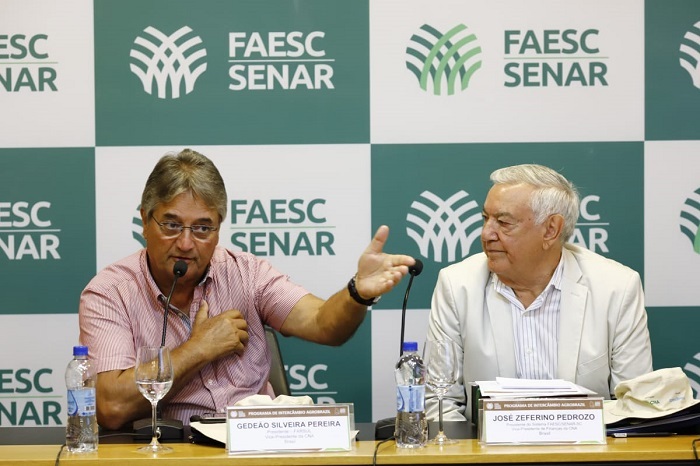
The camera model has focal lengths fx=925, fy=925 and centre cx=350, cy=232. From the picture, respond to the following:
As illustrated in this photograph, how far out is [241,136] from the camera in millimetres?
3746

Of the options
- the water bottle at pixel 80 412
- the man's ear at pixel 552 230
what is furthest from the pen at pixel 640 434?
the water bottle at pixel 80 412

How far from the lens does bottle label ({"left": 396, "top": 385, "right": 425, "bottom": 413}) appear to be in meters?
2.24

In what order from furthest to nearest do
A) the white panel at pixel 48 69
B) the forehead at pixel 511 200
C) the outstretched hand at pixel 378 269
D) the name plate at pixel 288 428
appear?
1. the white panel at pixel 48 69
2. the forehead at pixel 511 200
3. the outstretched hand at pixel 378 269
4. the name plate at pixel 288 428

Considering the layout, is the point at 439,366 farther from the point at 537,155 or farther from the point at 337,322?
the point at 537,155

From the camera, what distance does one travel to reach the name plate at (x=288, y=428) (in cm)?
219

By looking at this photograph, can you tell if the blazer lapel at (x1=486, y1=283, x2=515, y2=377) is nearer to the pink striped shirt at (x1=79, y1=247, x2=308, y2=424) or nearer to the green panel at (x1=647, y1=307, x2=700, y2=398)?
the pink striped shirt at (x1=79, y1=247, x2=308, y2=424)

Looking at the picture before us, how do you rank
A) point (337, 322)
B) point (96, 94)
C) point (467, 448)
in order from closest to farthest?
point (467, 448) < point (337, 322) < point (96, 94)

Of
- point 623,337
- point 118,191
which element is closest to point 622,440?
point 623,337

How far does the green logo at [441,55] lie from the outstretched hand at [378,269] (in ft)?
4.09

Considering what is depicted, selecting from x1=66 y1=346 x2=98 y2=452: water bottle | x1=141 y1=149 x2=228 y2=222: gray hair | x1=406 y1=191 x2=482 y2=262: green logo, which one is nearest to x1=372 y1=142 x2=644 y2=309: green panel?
x1=406 y1=191 x2=482 y2=262: green logo

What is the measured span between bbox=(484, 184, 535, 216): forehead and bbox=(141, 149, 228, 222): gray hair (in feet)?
3.03

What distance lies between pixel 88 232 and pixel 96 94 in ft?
1.83

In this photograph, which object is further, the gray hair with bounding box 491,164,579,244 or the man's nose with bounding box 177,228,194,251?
the gray hair with bounding box 491,164,579,244

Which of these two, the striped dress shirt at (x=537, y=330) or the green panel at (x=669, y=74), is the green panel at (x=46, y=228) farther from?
the green panel at (x=669, y=74)
